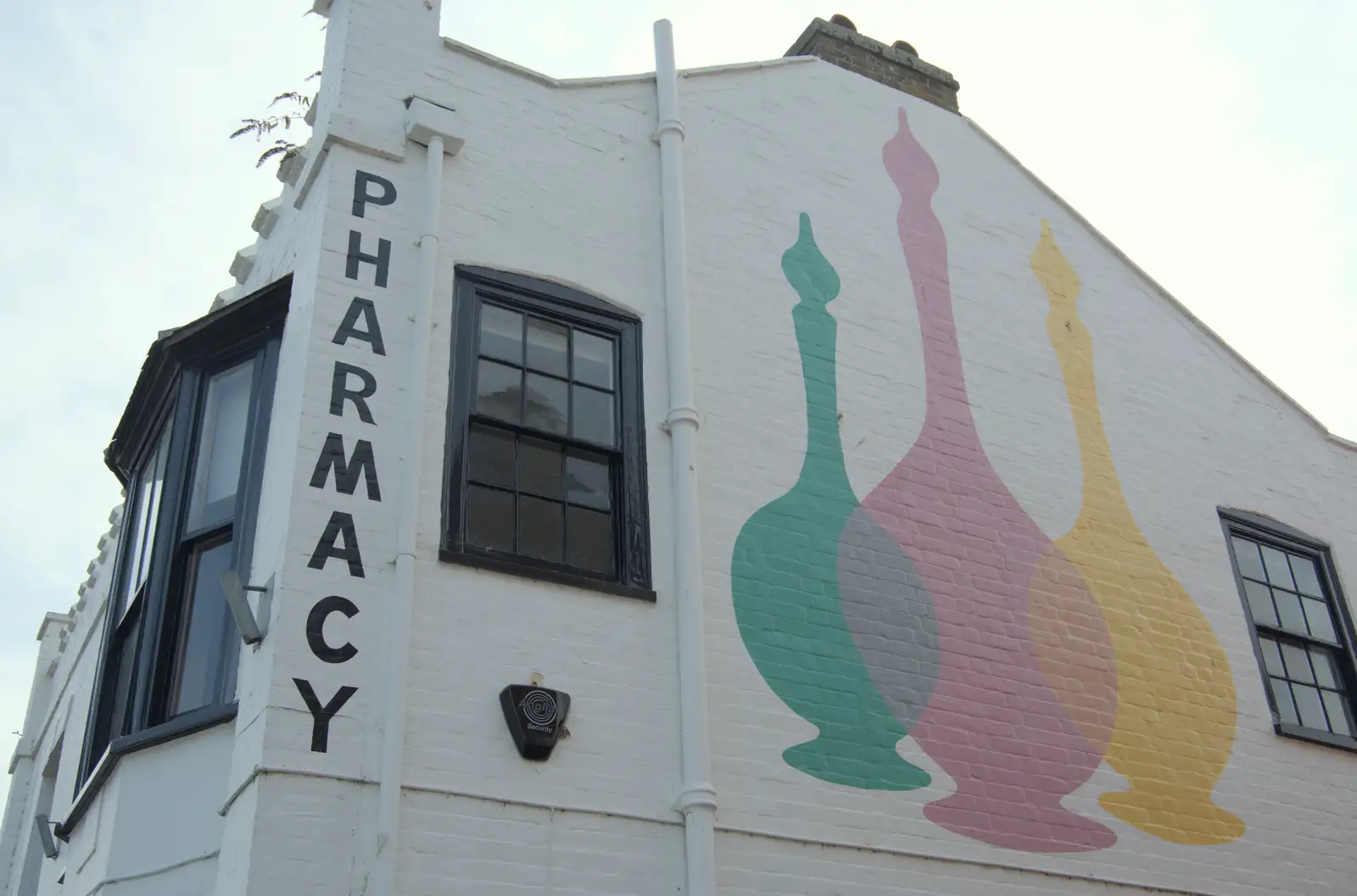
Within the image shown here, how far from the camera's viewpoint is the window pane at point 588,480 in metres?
8.59

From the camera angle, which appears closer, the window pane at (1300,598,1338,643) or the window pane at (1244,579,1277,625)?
the window pane at (1244,579,1277,625)

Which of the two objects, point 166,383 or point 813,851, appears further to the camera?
point 166,383

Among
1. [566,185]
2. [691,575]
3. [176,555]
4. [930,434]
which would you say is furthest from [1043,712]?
[176,555]

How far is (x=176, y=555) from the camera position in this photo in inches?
329

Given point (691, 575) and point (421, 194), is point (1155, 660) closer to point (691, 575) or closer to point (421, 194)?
point (691, 575)

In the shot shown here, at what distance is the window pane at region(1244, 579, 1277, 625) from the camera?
11.5m

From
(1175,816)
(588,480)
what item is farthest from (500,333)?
(1175,816)

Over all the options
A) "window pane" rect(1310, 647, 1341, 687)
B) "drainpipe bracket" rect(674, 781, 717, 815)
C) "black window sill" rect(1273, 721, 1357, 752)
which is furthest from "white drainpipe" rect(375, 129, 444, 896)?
"window pane" rect(1310, 647, 1341, 687)

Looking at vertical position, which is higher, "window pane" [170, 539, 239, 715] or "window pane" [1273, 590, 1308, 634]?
"window pane" [1273, 590, 1308, 634]

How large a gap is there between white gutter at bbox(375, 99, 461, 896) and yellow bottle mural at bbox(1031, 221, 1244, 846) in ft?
16.5

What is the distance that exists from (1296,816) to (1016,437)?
3.47 metres

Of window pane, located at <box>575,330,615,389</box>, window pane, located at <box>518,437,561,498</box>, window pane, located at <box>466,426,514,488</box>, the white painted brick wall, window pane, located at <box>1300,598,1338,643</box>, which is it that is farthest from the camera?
window pane, located at <box>1300,598,1338,643</box>

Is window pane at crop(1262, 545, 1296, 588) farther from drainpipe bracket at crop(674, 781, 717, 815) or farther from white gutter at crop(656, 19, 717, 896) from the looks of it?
drainpipe bracket at crop(674, 781, 717, 815)

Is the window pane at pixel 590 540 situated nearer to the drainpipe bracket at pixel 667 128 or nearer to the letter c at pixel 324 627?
the letter c at pixel 324 627
